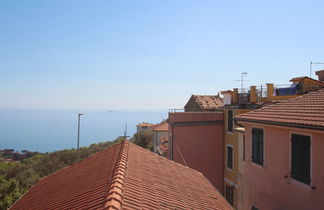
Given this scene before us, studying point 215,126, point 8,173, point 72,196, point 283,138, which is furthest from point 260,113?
point 8,173

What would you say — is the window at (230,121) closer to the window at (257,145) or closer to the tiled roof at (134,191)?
the window at (257,145)

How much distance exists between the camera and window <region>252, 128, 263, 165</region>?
9.28m

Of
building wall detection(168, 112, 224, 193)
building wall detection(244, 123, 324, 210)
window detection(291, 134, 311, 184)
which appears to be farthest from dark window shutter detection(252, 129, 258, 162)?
building wall detection(168, 112, 224, 193)

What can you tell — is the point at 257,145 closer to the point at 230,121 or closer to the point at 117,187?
the point at 117,187

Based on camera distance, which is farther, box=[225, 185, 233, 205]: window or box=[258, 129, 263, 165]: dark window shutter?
box=[225, 185, 233, 205]: window

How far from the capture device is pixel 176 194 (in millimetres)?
6004

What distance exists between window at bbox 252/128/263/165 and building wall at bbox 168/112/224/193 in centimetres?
879

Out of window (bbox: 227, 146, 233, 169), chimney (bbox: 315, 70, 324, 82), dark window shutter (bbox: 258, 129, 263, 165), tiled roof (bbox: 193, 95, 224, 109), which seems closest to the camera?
dark window shutter (bbox: 258, 129, 263, 165)

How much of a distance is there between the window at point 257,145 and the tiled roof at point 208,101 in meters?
16.0

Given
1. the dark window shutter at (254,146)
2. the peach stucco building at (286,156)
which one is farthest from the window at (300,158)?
the dark window shutter at (254,146)

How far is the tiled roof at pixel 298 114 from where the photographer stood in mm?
6828

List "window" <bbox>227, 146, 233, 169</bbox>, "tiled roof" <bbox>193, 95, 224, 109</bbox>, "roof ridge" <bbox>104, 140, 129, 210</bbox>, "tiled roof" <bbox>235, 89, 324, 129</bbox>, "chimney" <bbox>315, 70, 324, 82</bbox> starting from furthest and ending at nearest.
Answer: "tiled roof" <bbox>193, 95, 224, 109</bbox>, "window" <bbox>227, 146, 233, 169</bbox>, "chimney" <bbox>315, 70, 324, 82</bbox>, "tiled roof" <bbox>235, 89, 324, 129</bbox>, "roof ridge" <bbox>104, 140, 129, 210</bbox>

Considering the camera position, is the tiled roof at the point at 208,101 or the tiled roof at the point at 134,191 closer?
the tiled roof at the point at 134,191

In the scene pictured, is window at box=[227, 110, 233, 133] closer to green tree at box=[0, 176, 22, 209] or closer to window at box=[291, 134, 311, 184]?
window at box=[291, 134, 311, 184]
